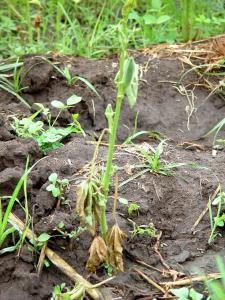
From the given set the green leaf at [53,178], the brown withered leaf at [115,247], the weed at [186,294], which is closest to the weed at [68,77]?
the green leaf at [53,178]


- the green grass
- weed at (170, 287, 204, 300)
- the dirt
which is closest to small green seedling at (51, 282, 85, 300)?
the dirt

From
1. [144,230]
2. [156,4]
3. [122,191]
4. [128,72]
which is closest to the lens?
[128,72]

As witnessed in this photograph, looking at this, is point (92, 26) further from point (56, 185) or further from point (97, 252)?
point (97, 252)

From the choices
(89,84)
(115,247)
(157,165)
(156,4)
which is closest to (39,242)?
A: (115,247)

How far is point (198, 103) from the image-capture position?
11.4 ft

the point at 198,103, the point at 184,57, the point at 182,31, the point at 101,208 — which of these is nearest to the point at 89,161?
the point at 101,208

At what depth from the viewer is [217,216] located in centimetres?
235

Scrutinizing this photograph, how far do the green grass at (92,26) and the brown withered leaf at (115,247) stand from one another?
1948 mm

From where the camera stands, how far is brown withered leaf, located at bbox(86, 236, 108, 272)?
2090mm

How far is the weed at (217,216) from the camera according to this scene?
2.34 metres

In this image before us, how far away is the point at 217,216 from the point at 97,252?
1.66 feet

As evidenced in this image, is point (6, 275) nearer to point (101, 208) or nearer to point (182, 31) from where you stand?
point (101, 208)

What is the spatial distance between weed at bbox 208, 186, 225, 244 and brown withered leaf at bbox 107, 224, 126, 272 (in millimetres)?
381

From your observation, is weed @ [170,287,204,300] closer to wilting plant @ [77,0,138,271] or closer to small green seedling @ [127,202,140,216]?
wilting plant @ [77,0,138,271]
